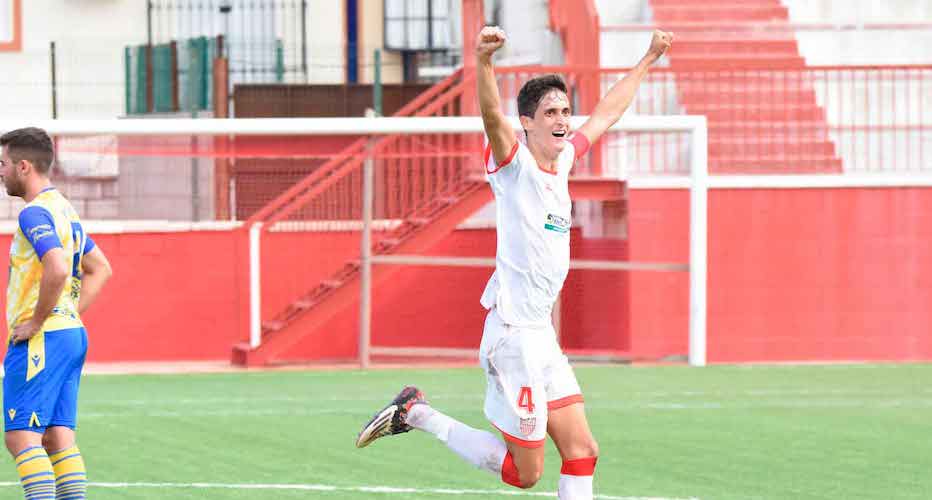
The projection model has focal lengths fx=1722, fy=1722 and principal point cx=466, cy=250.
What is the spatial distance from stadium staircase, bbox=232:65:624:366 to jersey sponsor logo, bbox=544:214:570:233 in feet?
31.4

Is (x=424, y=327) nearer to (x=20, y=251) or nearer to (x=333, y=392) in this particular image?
(x=333, y=392)

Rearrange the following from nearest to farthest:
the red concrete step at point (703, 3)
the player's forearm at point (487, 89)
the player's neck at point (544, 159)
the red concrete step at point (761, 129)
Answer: the player's forearm at point (487, 89), the player's neck at point (544, 159), the red concrete step at point (761, 129), the red concrete step at point (703, 3)

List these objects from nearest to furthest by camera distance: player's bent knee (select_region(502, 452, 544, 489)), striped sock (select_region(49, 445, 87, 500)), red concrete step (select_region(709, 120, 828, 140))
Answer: striped sock (select_region(49, 445, 87, 500))
player's bent knee (select_region(502, 452, 544, 489))
red concrete step (select_region(709, 120, 828, 140))

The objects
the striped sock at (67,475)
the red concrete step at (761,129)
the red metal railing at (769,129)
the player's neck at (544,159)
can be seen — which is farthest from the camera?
the red concrete step at (761,129)

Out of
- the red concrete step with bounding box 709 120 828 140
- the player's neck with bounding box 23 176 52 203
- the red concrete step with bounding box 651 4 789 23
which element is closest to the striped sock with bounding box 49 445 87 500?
the player's neck with bounding box 23 176 52 203

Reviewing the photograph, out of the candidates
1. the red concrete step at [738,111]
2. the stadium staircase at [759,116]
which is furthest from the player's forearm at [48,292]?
the red concrete step at [738,111]

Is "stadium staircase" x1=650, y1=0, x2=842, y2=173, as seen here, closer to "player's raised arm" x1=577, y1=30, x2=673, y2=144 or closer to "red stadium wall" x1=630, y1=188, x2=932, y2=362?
"red stadium wall" x1=630, y1=188, x2=932, y2=362

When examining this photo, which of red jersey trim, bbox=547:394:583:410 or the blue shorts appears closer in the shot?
the blue shorts

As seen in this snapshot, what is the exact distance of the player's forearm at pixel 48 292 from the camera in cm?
655

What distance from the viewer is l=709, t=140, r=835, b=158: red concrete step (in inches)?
673

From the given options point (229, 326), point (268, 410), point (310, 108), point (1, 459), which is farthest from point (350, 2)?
point (1, 459)

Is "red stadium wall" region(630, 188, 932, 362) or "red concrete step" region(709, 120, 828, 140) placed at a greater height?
"red concrete step" region(709, 120, 828, 140)

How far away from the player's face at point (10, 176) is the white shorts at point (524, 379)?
1953 mm

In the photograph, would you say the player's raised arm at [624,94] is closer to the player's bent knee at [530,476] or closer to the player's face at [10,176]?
the player's bent knee at [530,476]
